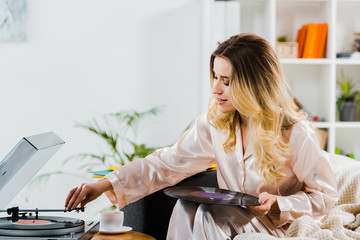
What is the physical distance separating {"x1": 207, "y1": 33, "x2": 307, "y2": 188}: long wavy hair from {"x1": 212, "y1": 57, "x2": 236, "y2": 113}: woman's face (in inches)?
0.7

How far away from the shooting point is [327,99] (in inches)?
134

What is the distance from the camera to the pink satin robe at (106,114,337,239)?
160 cm

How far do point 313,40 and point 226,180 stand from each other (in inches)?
72.3

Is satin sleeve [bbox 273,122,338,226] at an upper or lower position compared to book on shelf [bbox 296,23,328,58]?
lower

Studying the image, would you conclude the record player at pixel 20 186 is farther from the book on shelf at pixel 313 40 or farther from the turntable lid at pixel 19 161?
the book on shelf at pixel 313 40

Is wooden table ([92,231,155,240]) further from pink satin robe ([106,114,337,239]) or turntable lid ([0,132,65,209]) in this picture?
turntable lid ([0,132,65,209])

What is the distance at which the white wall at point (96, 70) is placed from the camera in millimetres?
3547

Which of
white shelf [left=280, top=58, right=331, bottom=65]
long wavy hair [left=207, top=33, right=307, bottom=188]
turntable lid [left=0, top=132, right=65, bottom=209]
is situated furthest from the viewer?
white shelf [left=280, top=58, right=331, bottom=65]

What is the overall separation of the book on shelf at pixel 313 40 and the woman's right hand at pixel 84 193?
211 cm

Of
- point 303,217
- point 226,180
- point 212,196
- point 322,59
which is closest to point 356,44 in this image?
point 322,59

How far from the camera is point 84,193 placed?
159cm

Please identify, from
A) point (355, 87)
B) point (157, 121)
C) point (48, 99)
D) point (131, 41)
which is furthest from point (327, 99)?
point (48, 99)

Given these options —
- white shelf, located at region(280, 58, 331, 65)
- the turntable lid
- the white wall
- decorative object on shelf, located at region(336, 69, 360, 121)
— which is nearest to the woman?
the turntable lid

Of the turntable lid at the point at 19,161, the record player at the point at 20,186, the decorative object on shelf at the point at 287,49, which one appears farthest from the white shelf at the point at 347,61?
the turntable lid at the point at 19,161
